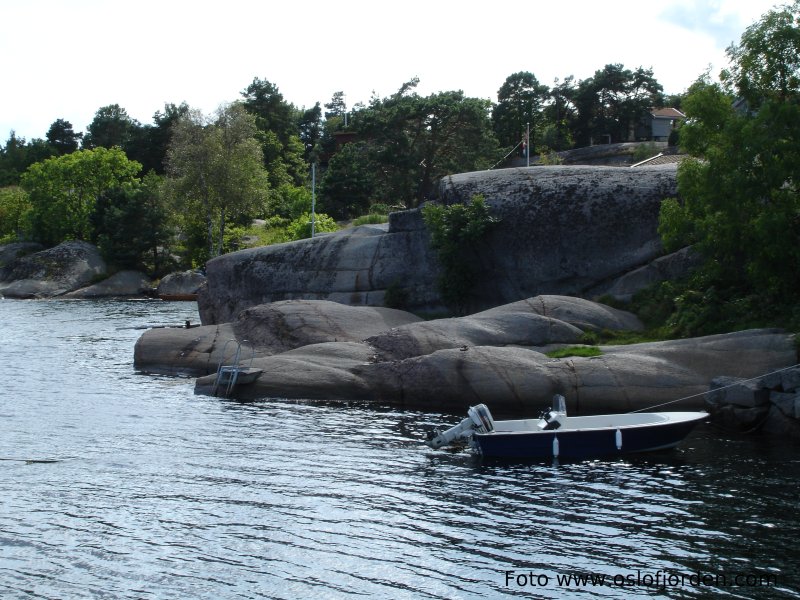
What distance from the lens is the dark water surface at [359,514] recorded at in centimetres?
1491

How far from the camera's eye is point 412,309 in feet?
142

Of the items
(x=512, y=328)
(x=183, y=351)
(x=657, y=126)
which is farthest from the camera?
(x=657, y=126)

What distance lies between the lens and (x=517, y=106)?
290 feet

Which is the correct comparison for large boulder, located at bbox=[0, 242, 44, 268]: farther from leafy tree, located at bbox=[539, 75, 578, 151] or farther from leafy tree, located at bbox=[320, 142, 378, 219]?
leafy tree, located at bbox=[539, 75, 578, 151]

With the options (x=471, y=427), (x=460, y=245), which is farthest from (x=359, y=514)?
(x=460, y=245)

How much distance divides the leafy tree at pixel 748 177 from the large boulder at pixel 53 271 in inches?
2553

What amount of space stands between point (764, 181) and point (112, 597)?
23.7m

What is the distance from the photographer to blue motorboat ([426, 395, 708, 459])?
22.7 m

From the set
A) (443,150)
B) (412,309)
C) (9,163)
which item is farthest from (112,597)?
(9,163)

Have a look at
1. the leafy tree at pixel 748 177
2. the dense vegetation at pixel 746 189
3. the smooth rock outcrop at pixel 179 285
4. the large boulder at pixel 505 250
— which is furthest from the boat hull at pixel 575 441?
the smooth rock outcrop at pixel 179 285

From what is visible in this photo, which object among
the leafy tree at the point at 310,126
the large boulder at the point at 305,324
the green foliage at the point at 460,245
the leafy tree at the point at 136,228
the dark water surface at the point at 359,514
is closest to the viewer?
the dark water surface at the point at 359,514

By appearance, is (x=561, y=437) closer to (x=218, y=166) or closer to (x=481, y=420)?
(x=481, y=420)

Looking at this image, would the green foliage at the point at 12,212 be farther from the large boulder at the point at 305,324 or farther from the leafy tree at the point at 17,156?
the large boulder at the point at 305,324

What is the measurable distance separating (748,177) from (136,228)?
65998 mm
